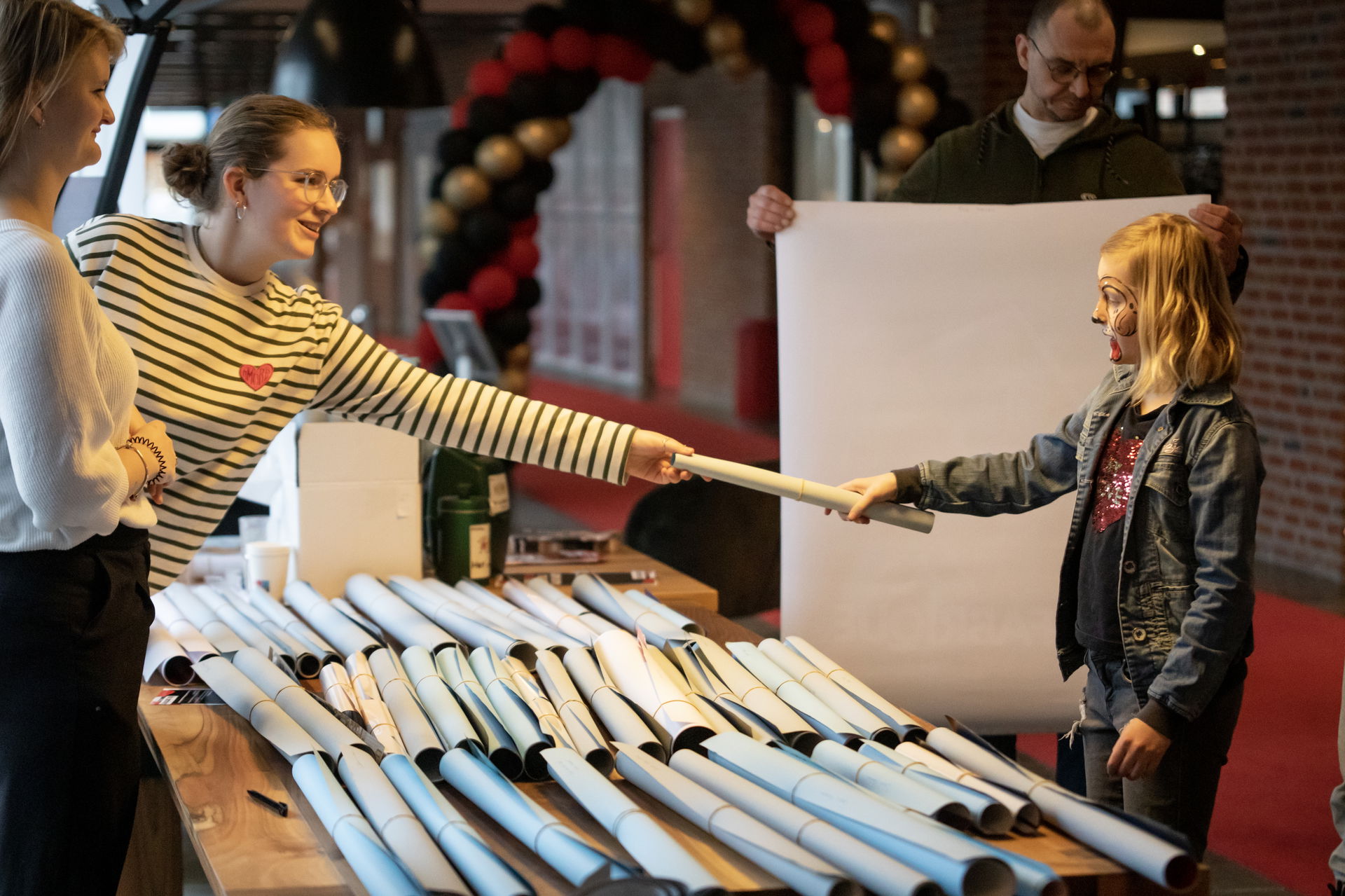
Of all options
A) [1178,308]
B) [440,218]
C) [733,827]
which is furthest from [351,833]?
[440,218]

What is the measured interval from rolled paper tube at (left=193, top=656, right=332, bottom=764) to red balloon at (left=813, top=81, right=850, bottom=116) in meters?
4.58

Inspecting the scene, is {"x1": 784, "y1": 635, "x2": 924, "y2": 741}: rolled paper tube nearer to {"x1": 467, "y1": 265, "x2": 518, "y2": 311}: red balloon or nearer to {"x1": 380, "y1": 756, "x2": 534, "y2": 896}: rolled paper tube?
{"x1": 380, "y1": 756, "x2": 534, "y2": 896}: rolled paper tube

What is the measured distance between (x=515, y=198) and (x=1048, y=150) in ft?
13.8

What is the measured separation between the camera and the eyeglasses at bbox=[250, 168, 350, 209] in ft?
6.21

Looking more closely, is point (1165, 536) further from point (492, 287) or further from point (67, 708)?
point (492, 287)

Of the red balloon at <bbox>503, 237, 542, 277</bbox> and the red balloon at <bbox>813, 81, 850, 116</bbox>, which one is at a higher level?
the red balloon at <bbox>813, 81, 850, 116</bbox>

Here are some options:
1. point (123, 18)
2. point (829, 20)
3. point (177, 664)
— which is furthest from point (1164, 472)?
point (829, 20)

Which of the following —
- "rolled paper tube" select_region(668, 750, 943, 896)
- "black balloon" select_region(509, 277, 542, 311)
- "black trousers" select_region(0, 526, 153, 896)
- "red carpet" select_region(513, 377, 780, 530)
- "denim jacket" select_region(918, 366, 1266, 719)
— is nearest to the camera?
Answer: "rolled paper tube" select_region(668, 750, 943, 896)

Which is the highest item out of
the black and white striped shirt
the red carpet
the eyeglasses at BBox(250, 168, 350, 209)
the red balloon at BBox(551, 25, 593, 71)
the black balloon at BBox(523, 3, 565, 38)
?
the black balloon at BBox(523, 3, 565, 38)

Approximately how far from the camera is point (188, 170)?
1.93 meters

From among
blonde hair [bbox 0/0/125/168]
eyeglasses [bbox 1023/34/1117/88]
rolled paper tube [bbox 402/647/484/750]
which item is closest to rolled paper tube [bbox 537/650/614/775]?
rolled paper tube [bbox 402/647/484/750]

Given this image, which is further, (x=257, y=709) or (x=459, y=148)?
(x=459, y=148)

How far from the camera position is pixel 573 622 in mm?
2178

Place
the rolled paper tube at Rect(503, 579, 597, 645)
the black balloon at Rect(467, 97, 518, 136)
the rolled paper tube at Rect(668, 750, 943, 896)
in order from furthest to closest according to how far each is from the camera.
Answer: the black balloon at Rect(467, 97, 518, 136) < the rolled paper tube at Rect(503, 579, 597, 645) < the rolled paper tube at Rect(668, 750, 943, 896)
